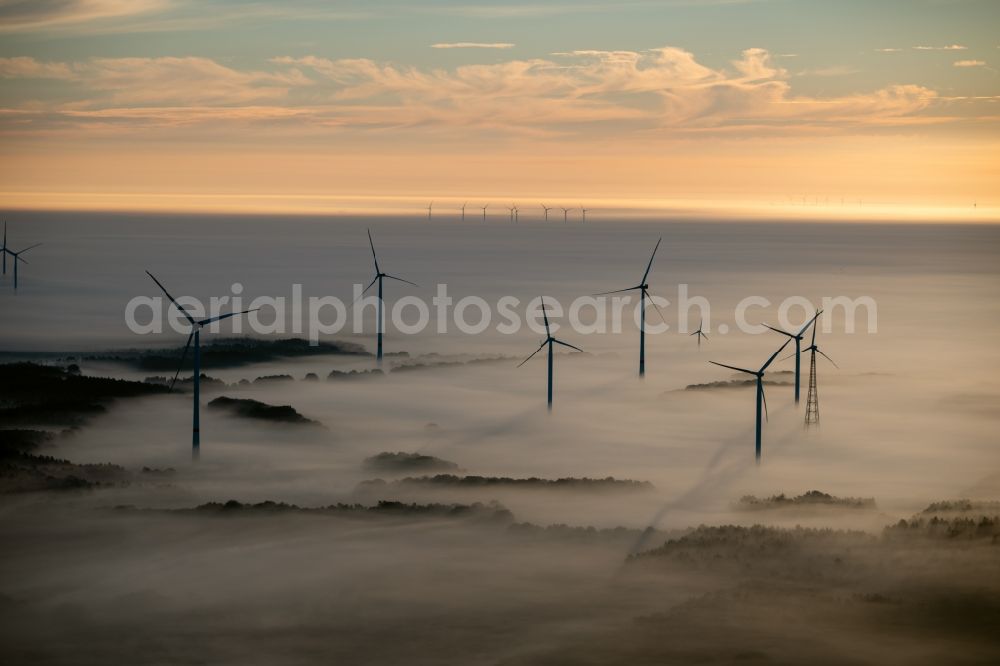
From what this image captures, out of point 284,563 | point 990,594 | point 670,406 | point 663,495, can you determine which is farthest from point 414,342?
point 990,594

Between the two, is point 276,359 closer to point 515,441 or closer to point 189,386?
point 189,386

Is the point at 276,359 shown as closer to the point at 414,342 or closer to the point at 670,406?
the point at 414,342

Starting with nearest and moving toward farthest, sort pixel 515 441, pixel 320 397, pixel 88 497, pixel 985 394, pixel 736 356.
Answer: pixel 88 497
pixel 515 441
pixel 320 397
pixel 985 394
pixel 736 356

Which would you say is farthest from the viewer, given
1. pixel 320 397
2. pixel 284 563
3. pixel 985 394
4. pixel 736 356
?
pixel 736 356

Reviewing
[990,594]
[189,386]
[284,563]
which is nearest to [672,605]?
[990,594]

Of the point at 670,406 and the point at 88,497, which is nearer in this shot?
the point at 88,497

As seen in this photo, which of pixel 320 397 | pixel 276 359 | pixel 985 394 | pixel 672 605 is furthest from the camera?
pixel 276 359

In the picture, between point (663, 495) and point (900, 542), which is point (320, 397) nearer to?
point (663, 495)

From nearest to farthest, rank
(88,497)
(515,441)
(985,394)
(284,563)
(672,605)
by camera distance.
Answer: (672,605)
(284,563)
(88,497)
(515,441)
(985,394)

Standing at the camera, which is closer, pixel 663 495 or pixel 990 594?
pixel 990 594
